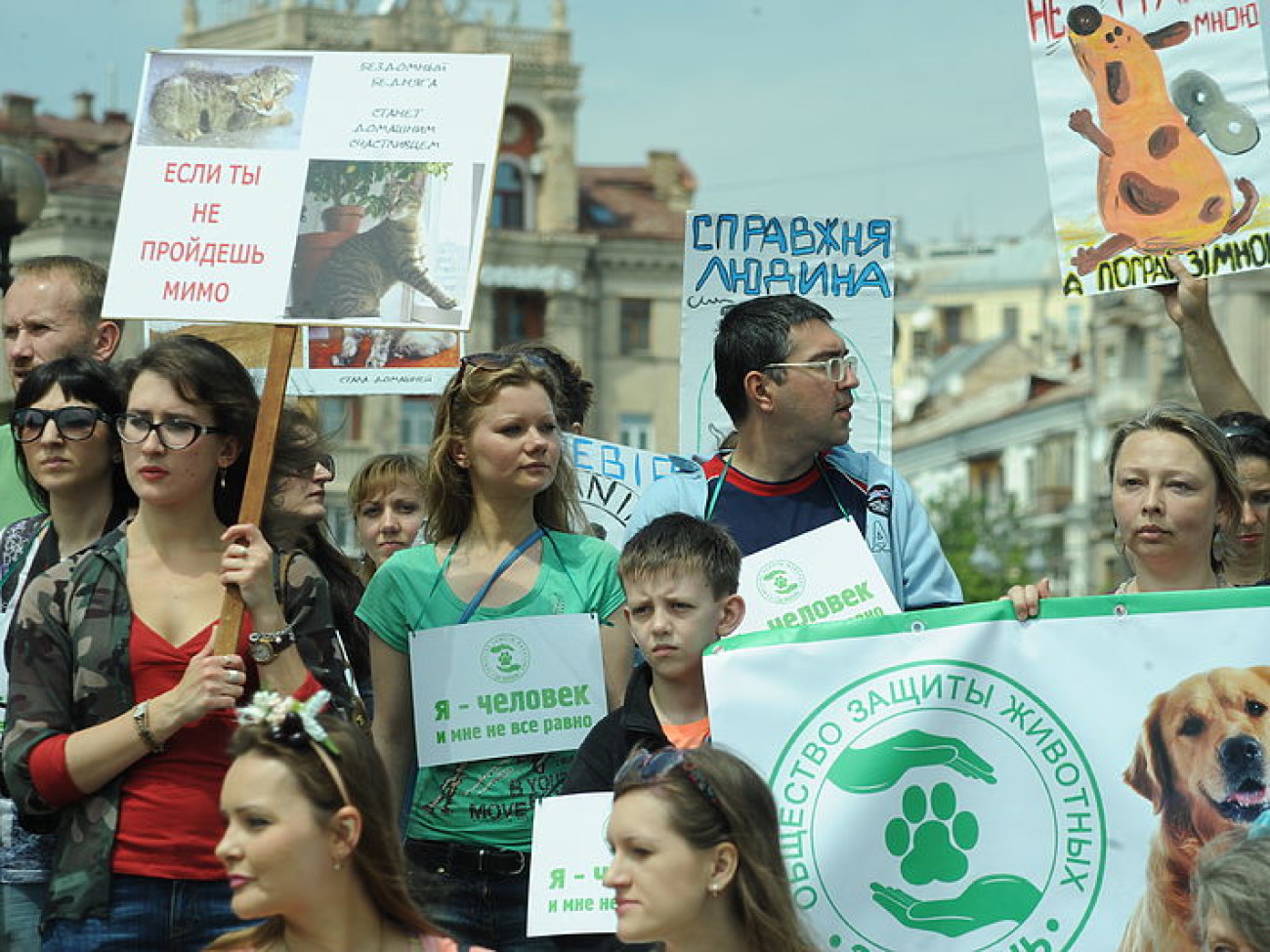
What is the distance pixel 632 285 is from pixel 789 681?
61265 millimetres

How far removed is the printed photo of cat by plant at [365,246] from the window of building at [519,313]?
5902cm

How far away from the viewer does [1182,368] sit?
194ft

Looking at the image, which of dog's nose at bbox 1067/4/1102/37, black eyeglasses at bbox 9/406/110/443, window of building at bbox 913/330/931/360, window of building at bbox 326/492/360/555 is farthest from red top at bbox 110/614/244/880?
window of building at bbox 913/330/931/360

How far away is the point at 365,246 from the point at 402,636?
101cm

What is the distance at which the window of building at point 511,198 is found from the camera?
6506 cm

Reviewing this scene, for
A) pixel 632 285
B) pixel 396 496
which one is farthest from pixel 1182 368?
pixel 396 496

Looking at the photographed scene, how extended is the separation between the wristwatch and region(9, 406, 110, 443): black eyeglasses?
3.56 feet

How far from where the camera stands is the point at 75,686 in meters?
5.48

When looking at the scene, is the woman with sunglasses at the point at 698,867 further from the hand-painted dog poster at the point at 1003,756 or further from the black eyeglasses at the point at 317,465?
the black eyeglasses at the point at 317,465

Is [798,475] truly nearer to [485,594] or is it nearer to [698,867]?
[485,594]

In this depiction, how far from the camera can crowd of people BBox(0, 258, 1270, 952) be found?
4.97m

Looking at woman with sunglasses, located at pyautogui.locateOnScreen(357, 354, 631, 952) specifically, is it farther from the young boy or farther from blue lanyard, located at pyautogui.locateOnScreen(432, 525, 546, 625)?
the young boy

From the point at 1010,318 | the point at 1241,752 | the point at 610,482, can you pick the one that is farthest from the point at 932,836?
the point at 1010,318

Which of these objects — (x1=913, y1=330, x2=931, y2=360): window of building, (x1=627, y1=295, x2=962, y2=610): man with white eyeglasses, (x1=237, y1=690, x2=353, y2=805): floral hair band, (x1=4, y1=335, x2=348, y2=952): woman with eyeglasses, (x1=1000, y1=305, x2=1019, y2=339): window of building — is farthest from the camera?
(x1=913, y1=330, x2=931, y2=360): window of building
